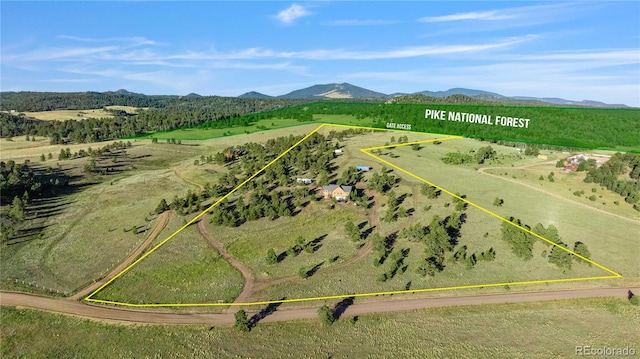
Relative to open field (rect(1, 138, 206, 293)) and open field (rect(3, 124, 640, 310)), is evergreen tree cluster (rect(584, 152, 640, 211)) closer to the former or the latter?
open field (rect(3, 124, 640, 310))

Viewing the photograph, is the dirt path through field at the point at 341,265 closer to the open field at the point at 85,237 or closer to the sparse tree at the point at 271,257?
the sparse tree at the point at 271,257

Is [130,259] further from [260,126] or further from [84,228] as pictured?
[260,126]

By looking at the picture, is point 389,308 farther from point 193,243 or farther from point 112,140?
point 112,140

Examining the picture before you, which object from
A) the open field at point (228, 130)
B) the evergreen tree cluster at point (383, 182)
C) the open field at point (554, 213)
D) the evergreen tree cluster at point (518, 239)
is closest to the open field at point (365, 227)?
the open field at point (554, 213)

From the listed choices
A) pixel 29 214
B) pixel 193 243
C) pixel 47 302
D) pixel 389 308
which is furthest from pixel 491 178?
pixel 29 214

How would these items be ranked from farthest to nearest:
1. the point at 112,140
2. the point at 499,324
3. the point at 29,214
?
the point at 112,140 → the point at 29,214 → the point at 499,324

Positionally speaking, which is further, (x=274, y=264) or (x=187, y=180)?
(x=187, y=180)

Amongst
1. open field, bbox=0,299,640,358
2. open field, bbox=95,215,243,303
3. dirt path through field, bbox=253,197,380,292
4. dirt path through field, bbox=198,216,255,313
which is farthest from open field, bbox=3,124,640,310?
open field, bbox=0,299,640,358
